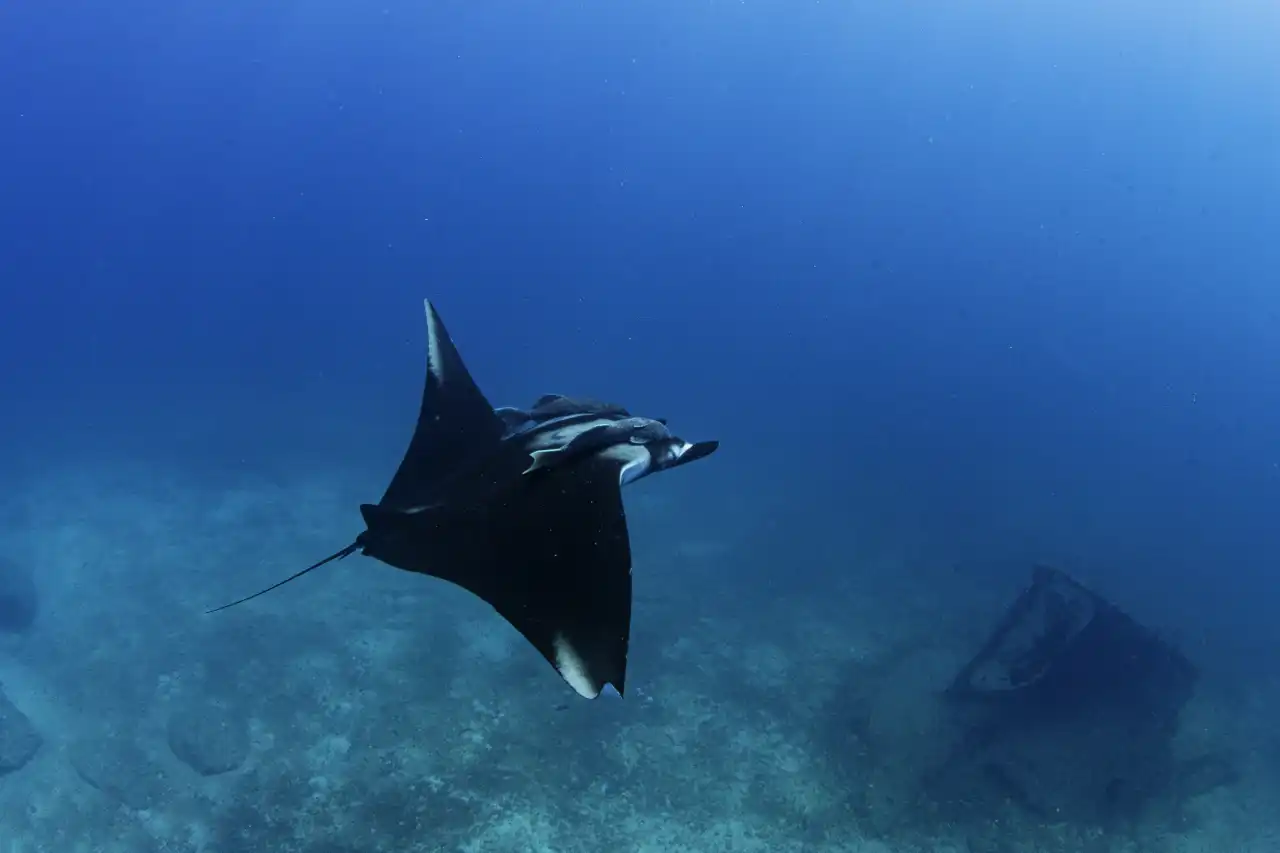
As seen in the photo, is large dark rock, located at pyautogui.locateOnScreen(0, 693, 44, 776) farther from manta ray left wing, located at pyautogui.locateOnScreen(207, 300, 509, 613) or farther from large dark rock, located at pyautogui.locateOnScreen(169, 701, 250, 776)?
manta ray left wing, located at pyautogui.locateOnScreen(207, 300, 509, 613)

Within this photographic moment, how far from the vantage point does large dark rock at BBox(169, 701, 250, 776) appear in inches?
470

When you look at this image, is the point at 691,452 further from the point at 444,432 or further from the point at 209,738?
the point at 209,738

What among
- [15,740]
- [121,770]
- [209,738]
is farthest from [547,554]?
[15,740]

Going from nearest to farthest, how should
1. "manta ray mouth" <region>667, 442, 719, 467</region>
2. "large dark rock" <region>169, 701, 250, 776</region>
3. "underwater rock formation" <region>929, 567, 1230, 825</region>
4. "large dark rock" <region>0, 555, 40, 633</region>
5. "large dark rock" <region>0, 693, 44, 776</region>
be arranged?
"manta ray mouth" <region>667, 442, 719, 467</region>, "underwater rock formation" <region>929, 567, 1230, 825</region>, "large dark rock" <region>169, 701, 250, 776</region>, "large dark rock" <region>0, 693, 44, 776</region>, "large dark rock" <region>0, 555, 40, 633</region>

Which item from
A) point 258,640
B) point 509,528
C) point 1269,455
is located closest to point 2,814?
point 258,640

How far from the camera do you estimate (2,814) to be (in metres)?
11.5

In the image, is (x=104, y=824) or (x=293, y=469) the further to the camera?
(x=293, y=469)

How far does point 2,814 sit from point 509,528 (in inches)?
469

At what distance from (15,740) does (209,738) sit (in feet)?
11.0

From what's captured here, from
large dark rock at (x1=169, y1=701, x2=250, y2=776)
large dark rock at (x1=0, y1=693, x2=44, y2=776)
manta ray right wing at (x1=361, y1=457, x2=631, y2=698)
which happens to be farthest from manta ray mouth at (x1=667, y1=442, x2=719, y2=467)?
large dark rock at (x1=0, y1=693, x2=44, y2=776)

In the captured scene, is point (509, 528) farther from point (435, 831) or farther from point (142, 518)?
point (142, 518)

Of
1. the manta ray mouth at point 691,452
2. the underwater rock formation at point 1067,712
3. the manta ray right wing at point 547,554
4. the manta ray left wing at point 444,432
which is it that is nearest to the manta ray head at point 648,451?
the manta ray mouth at point 691,452

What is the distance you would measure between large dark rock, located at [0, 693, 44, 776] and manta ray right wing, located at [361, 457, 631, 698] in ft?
38.6

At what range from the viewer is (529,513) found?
521 centimetres
